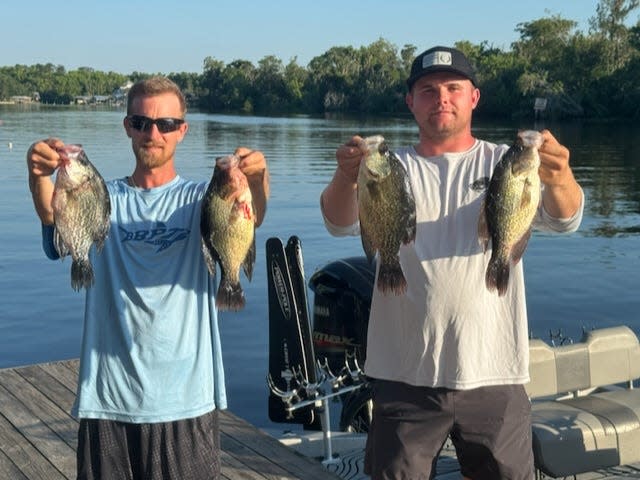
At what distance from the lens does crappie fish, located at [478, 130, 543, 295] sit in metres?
3.23

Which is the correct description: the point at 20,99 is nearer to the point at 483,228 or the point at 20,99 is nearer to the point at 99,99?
the point at 99,99

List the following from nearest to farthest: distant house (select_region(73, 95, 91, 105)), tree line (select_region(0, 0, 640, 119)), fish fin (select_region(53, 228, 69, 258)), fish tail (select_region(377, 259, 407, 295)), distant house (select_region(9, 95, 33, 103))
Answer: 1. fish fin (select_region(53, 228, 69, 258))
2. fish tail (select_region(377, 259, 407, 295))
3. tree line (select_region(0, 0, 640, 119))
4. distant house (select_region(9, 95, 33, 103))
5. distant house (select_region(73, 95, 91, 105))

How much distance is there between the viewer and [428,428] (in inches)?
137

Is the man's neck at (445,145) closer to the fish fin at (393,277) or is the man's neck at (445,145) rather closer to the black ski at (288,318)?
the fish fin at (393,277)

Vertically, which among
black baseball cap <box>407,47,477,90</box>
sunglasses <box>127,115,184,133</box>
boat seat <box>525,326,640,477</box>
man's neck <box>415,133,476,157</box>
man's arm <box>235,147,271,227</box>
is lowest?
boat seat <box>525,326,640,477</box>

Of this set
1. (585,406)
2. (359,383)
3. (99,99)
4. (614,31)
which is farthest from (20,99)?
(585,406)

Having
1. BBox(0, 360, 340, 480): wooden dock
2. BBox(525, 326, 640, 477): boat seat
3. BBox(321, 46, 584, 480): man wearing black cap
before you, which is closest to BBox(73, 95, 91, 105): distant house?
BBox(0, 360, 340, 480): wooden dock

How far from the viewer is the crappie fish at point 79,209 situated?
10.4 feet

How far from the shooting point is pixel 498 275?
3340 millimetres

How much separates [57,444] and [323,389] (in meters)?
1.78

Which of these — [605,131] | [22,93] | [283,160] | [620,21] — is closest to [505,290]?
[283,160]

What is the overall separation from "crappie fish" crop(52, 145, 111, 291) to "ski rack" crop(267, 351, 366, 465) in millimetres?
2687

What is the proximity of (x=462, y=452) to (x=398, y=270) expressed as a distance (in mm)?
812

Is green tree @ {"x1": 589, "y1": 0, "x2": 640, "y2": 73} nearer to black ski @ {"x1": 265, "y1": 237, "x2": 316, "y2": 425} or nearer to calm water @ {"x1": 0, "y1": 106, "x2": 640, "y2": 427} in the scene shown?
calm water @ {"x1": 0, "y1": 106, "x2": 640, "y2": 427}
